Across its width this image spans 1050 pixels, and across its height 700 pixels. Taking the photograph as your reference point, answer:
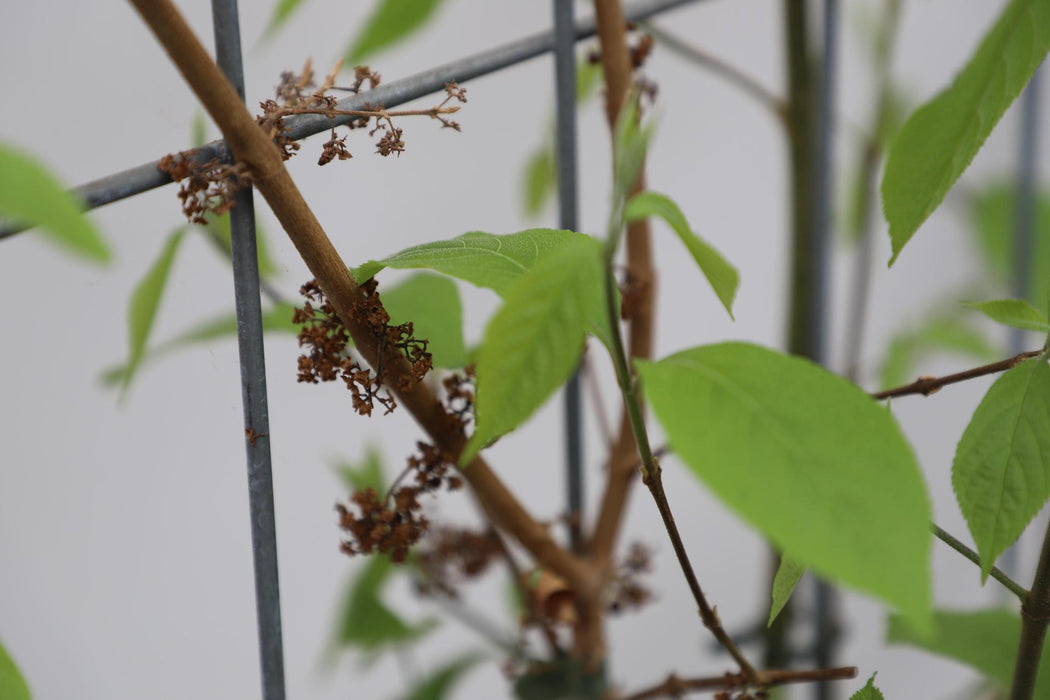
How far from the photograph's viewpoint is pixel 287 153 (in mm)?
224

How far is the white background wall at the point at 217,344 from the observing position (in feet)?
0.92

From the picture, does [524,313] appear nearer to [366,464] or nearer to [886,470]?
[886,470]

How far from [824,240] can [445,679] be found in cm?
31

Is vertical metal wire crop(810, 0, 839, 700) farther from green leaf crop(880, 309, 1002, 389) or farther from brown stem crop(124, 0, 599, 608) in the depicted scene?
brown stem crop(124, 0, 599, 608)

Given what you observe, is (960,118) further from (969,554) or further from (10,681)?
(10,681)

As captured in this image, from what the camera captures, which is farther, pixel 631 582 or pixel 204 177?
pixel 631 582

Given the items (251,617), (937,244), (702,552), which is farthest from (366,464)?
(937,244)

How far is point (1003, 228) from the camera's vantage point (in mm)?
641

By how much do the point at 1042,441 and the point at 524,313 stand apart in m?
0.15

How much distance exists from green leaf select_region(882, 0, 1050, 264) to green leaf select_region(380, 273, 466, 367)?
0.42ft

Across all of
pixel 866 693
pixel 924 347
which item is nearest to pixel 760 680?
pixel 866 693

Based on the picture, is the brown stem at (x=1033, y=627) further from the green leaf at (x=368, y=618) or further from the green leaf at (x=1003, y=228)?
the green leaf at (x=1003, y=228)

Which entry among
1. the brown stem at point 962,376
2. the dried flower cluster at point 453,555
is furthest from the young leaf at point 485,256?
the dried flower cluster at point 453,555

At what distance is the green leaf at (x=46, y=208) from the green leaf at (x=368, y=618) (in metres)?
0.31
